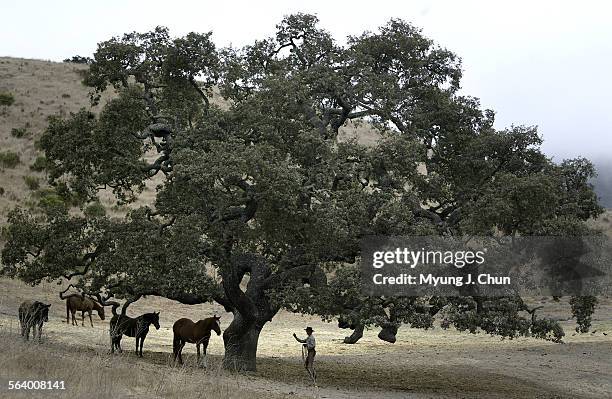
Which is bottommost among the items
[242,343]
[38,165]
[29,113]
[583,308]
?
[242,343]

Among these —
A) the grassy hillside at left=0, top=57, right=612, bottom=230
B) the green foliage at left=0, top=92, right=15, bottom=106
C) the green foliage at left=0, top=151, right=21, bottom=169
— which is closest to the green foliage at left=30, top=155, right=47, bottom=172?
the grassy hillside at left=0, top=57, right=612, bottom=230

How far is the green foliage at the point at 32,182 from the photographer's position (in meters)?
61.2

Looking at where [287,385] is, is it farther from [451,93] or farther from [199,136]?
[451,93]

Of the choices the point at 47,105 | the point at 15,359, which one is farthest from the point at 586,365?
the point at 47,105

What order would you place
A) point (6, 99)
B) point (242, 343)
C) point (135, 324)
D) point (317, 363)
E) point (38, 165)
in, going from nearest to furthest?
point (242, 343) → point (135, 324) → point (317, 363) → point (38, 165) → point (6, 99)

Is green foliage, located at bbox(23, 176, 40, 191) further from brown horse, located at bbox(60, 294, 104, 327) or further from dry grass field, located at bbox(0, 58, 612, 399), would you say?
brown horse, located at bbox(60, 294, 104, 327)

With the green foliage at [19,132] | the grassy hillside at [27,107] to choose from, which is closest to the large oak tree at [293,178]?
the grassy hillside at [27,107]

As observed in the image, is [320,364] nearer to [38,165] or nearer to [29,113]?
[38,165]

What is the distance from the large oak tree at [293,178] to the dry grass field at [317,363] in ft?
7.55

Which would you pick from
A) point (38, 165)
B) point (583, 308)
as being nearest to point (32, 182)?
point (38, 165)

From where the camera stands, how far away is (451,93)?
86.9 ft

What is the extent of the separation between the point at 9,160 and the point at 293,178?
5531 centimetres

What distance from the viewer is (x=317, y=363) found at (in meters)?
28.5

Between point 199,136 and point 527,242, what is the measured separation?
10643 mm
